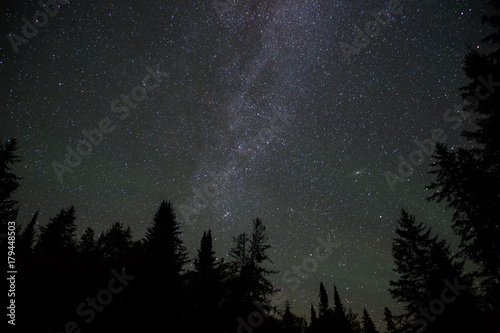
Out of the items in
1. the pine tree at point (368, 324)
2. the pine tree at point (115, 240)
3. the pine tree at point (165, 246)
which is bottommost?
the pine tree at point (368, 324)

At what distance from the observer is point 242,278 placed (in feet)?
53.8

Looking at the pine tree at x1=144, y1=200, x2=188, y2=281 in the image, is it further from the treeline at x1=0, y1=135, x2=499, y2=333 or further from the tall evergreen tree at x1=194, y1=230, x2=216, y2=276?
the tall evergreen tree at x1=194, y1=230, x2=216, y2=276

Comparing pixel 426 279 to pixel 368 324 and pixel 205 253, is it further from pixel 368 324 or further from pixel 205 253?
pixel 368 324

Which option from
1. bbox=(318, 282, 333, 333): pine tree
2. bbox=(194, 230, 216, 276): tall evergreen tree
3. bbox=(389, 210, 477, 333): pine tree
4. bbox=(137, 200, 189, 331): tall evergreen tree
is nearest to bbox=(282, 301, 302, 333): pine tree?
bbox=(318, 282, 333, 333): pine tree

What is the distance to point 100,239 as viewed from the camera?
2367cm

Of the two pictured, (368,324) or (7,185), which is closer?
(7,185)

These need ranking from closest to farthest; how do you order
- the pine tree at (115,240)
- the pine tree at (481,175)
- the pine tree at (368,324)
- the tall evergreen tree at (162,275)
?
1. the pine tree at (481,175)
2. the tall evergreen tree at (162,275)
3. the pine tree at (115,240)
4. the pine tree at (368,324)

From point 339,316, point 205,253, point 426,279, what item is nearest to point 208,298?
point 426,279

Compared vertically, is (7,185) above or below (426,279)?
above

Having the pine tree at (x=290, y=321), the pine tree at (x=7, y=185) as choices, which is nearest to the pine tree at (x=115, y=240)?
the pine tree at (x=7, y=185)

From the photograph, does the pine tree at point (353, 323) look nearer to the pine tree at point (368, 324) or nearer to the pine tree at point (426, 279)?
the pine tree at point (368, 324)

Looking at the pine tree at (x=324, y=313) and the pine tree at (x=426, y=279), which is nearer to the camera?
the pine tree at (x=426, y=279)

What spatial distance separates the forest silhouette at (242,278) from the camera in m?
9.95

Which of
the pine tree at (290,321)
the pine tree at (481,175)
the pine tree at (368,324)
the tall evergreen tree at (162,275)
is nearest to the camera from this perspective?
the pine tree at (481,175)
